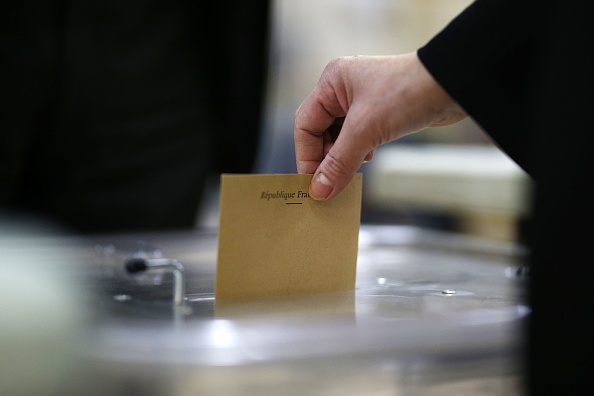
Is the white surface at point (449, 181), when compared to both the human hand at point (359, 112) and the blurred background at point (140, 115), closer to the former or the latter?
the blurred background at point (140, 115)

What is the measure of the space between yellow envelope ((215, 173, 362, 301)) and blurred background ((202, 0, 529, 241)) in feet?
2.45

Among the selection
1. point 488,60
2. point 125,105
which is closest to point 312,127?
point 488,60

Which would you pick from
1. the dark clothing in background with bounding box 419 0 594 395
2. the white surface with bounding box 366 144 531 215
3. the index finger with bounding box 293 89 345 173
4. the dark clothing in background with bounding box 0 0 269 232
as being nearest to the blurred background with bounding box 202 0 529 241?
the white surface with bounding box 366 144 531 215

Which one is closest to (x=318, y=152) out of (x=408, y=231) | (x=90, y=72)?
(x=408, y=231)

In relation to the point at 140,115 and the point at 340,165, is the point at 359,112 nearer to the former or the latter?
the point at 340,165

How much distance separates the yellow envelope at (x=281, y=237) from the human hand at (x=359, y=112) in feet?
0.08

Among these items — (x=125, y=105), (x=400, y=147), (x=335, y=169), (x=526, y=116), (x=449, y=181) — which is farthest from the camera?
(x=400, y=147)

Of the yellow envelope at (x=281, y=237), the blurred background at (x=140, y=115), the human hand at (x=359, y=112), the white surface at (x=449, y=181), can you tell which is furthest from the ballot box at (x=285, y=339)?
the white surface at (x=449, y=181)

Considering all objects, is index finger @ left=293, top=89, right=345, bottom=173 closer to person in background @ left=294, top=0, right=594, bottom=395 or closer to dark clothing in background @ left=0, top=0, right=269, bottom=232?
person in background @ left=294, top=0, right=594, bottom=395

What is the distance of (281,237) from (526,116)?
0.82ft

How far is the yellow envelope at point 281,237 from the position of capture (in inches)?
26.6

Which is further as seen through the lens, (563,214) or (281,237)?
(281,237)

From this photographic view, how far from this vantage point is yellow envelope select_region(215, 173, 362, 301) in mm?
676

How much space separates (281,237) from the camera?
0.70 m
